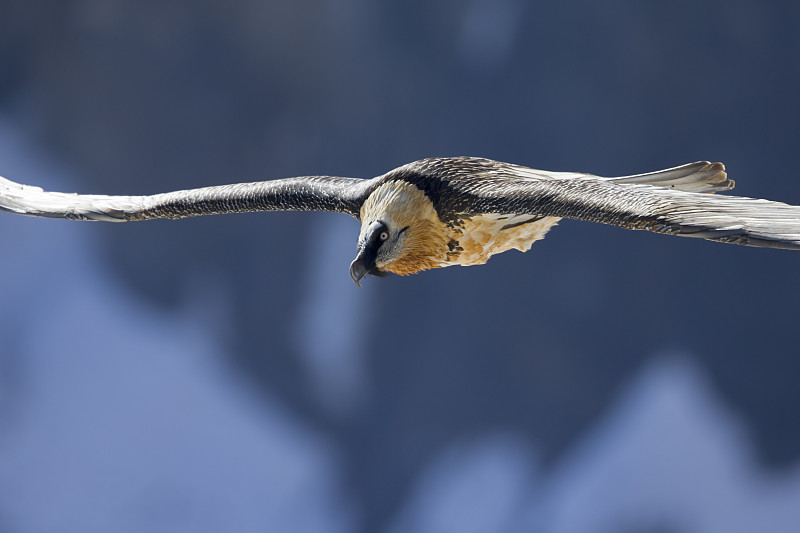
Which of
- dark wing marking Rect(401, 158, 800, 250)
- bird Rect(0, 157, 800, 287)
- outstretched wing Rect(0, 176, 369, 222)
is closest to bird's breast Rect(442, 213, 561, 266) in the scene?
bird Rect(0, 157, 800, 287)

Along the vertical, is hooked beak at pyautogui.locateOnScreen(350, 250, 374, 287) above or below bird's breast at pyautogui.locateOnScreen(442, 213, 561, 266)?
below

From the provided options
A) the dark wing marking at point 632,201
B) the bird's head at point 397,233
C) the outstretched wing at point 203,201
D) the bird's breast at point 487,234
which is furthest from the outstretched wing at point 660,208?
the outstretched wing at point 203,201

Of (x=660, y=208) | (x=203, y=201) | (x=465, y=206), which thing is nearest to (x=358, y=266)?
(x=465, y=206)

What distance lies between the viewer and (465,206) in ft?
13.0

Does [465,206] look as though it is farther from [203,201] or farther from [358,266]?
[203,201]

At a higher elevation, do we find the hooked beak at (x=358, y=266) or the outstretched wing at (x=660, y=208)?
the outstretched wing at (x=660, y=208)

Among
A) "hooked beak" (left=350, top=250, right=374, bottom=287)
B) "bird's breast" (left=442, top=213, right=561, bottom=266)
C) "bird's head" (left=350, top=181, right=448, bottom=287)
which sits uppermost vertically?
"bird's breast" (left=442, top=213, right=561, bottom=266)

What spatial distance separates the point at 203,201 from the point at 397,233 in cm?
132

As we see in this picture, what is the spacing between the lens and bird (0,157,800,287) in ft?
9.73

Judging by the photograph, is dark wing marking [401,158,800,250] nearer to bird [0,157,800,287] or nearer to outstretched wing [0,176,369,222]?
bird [0,157,800,287]

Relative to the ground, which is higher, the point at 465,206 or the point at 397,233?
the point at 465,206

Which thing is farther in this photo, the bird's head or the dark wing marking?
the bird's head

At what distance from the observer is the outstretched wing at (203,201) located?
457cm

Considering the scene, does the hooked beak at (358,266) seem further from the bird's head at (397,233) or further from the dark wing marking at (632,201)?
the dark wing marking at (632,201)
